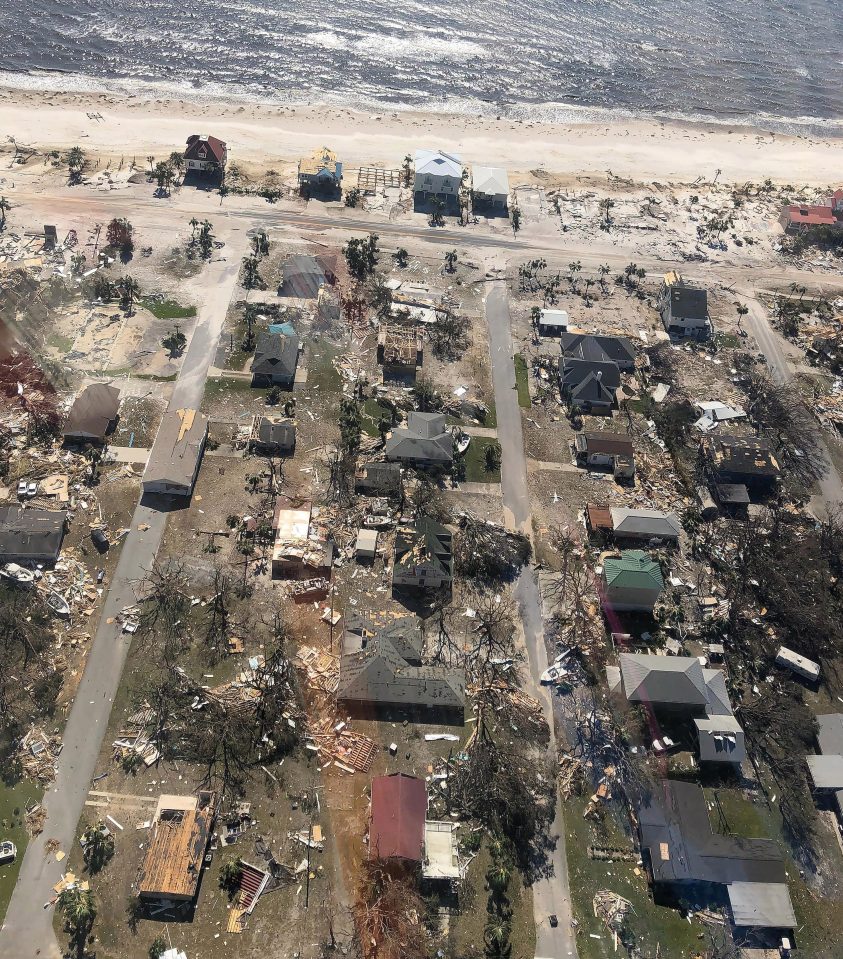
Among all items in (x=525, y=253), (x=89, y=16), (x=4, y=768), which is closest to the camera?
(x=4, y=768)

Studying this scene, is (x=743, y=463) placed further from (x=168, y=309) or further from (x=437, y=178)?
(x=168, y=309)

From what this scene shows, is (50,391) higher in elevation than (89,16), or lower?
lower

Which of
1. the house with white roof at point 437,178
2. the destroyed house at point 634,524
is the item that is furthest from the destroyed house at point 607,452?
the house with white roof at point 437,178

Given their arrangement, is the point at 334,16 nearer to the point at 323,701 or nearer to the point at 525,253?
the point at 525,253

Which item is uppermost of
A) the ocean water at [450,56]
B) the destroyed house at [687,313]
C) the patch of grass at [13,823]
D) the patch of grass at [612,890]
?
the ocean water at [450,56]

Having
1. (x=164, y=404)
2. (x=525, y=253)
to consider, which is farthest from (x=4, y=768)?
(x=525, y=253)

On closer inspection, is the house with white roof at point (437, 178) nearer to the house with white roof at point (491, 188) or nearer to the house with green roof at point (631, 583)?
the house with white roof at point (491, 188)

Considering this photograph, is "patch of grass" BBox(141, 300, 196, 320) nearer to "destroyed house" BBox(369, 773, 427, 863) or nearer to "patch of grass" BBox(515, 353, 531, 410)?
"patch of grass" BBox(515, 353, 531, 410)
